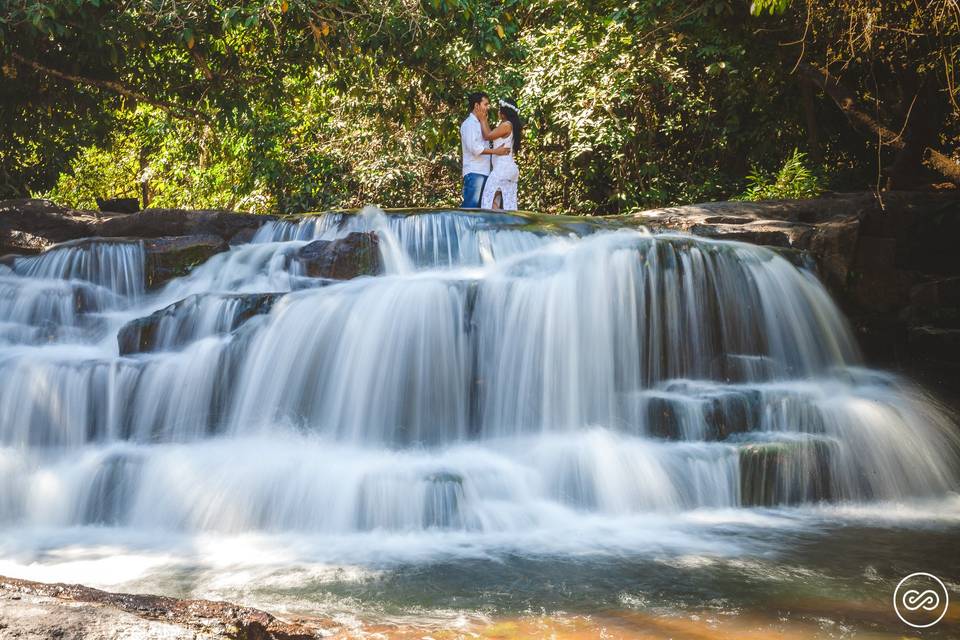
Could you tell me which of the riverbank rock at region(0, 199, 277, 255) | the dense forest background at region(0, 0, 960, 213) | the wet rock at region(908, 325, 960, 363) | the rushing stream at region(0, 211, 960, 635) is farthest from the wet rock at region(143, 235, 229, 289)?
the wet rock at region(908, 325, 960, 363)

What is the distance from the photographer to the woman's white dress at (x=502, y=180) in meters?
11.1

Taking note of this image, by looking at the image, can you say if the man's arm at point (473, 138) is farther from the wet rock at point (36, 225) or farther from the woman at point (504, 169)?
the wet rock at point (36, 225)

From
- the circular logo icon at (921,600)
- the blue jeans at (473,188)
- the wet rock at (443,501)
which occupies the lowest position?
the circular logo icon at (921,600)

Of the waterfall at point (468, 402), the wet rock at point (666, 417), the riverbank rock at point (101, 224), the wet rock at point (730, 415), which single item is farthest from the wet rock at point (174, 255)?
the wet rock at point (730, 415)

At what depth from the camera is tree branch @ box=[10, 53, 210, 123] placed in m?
11.4

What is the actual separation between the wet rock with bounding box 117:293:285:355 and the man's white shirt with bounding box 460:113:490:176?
377 centimetres

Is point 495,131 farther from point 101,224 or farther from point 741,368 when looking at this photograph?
point 101,224

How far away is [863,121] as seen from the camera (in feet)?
37.2

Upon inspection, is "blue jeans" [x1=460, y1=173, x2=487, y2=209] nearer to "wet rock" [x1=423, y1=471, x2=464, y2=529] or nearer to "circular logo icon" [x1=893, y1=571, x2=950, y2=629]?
"wet rock" [x1=423, y1=471, x2=464, y2=529]

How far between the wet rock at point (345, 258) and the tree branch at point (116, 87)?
16.5 feet

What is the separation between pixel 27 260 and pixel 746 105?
10.9 meters

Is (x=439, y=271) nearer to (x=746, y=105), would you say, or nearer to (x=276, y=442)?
(x=276, y=442)

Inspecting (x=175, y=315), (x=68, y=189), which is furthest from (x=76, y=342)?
(x=68, y=189)

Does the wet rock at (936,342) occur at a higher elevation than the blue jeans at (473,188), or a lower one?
lower
